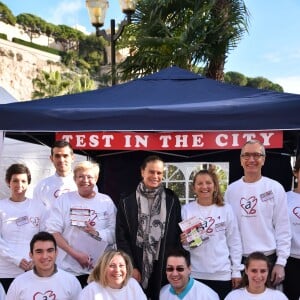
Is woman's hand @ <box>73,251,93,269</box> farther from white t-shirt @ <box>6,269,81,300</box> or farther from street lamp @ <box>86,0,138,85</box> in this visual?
street lamp @ <box>86,0,138,85</box>

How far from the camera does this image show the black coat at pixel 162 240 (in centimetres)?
339

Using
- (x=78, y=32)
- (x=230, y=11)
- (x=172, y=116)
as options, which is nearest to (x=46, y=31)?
(x=78, y=32)

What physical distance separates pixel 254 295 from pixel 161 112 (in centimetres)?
155

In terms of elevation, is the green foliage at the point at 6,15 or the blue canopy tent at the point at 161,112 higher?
the green foliage at the point at 6,15

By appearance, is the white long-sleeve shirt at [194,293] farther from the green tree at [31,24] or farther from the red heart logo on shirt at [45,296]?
the green tree at [31,24]

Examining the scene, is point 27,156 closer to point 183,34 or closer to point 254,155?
point 183,34

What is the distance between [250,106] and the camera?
3887mm

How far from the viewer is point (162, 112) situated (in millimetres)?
3904

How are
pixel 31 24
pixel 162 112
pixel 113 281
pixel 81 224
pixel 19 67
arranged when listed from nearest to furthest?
pixel 113 281 < pixel 81 224 < pixel 162 112 < pixel 19 67 < pixel 31 24

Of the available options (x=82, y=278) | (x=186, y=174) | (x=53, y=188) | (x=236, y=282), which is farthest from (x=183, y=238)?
(x=186, y=174)

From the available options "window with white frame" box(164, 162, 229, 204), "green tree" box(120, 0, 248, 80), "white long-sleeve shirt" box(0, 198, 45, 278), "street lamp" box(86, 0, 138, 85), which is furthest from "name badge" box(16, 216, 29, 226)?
"green tree" box(120, 0, 248, 80)

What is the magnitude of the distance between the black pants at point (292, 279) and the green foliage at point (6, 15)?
7134 cm

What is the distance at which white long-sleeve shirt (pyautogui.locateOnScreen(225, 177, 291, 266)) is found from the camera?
3424 mm

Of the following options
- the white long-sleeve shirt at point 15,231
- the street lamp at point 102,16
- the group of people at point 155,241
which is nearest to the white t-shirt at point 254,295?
the group of people at point 155,241
